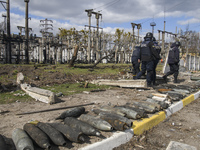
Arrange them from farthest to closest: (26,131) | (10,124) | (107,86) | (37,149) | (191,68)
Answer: (191,68) < (107,86) < (10,124) < (26,131) < (37,149)

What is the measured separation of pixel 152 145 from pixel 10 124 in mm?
2656

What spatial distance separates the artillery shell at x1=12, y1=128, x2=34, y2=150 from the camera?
2.29 metres

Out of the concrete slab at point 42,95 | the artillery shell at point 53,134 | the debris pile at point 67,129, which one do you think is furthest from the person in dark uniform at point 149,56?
the artillery shell at point 53,134

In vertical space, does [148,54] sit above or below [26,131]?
above

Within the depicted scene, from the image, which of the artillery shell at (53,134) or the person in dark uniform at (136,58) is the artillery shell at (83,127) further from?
the person in dark uniform at (136,58)

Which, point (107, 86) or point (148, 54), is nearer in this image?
point (148, 54)

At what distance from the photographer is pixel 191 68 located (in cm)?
2141

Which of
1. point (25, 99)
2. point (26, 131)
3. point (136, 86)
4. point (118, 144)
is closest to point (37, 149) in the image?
point (26, 131)

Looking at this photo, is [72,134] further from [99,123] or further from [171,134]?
[171,134]

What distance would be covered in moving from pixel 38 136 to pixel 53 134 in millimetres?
215

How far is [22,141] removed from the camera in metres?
2.39

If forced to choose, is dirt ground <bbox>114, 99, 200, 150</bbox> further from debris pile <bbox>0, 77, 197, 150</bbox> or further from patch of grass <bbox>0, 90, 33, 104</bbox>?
patch of grass <bbox>0, 90, 33, 104</bbox>

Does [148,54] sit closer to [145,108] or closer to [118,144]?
[145,108]

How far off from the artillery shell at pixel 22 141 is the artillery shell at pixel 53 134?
0.30m
